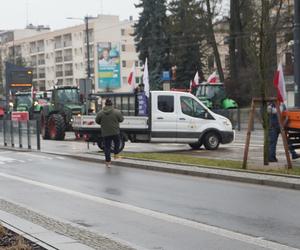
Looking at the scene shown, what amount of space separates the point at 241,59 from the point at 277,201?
155 feet

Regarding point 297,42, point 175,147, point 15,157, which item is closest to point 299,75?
point 297,42

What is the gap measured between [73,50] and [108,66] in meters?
16.0

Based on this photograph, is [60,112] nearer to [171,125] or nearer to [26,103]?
[171,125]

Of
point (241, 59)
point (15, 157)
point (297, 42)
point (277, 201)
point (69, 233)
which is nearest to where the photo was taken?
point (69, 233)

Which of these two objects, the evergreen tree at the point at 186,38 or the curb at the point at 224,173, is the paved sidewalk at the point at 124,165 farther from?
the evergreen tree at the point at 186,38

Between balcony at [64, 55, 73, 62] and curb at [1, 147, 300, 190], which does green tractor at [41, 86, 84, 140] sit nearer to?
curb at [1, 147, 300, 190]

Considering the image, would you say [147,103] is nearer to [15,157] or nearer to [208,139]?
[208,139]

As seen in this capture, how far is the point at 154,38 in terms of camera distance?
6812 centimetres

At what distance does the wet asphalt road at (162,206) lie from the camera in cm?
827

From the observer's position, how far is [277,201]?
1115cm

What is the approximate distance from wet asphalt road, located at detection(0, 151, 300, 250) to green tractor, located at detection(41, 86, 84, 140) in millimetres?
14697

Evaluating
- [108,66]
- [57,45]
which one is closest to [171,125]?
[108,66]

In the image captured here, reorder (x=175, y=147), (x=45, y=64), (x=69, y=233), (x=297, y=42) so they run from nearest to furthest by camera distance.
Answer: (x=69, y=233)
(x=297, y=42)
(x=175, y=147)
(x=45, y=64)

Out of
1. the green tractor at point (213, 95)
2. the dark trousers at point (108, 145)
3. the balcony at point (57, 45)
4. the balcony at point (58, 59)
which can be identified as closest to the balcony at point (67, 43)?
the balcony at point (57, 45)
